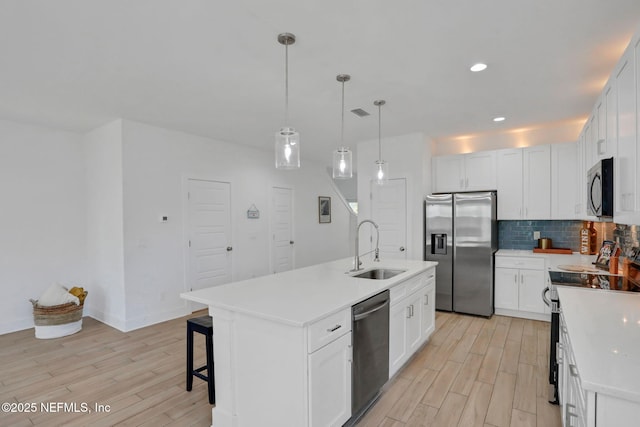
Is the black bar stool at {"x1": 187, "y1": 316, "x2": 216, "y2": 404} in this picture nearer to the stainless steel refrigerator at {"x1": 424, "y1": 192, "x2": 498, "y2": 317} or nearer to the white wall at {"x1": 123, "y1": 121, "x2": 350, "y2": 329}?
the white wall at {"x1": 123, "y1": 121, "x2": 350, "y2": 329}

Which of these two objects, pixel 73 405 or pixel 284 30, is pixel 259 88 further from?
pixel 73 405

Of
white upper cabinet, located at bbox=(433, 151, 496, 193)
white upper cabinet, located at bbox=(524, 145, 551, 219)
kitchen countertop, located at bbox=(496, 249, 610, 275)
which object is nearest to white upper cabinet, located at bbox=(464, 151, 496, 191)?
white upper cabinet, located at bbox=(433, 151, 496, 193)

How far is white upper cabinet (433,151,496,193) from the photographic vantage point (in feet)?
15.5

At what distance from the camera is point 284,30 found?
2102 millimetres

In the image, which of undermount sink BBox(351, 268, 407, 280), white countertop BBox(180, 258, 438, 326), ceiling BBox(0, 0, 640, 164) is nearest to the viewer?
white countertop BBox(180, 258, 438, 326)

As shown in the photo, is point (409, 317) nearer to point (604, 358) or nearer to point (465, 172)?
point (604, 358)

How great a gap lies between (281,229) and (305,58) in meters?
4.07

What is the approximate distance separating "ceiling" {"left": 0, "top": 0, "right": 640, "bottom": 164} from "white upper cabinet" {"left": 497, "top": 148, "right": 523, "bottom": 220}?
0.65 meters

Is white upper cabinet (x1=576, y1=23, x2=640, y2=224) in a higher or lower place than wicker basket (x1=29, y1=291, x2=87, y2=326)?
higher

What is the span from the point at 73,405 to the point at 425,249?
4258 millimetres

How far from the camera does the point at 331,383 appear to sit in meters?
1.89

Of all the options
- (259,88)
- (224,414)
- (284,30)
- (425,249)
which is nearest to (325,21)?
(284,30)

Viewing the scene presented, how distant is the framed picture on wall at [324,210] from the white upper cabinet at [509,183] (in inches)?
143

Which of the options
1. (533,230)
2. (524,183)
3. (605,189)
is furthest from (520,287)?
(605,189)
